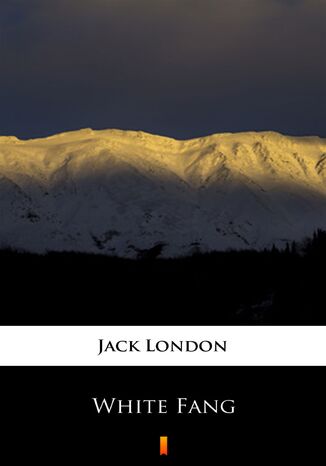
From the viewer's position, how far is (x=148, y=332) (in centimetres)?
6309
